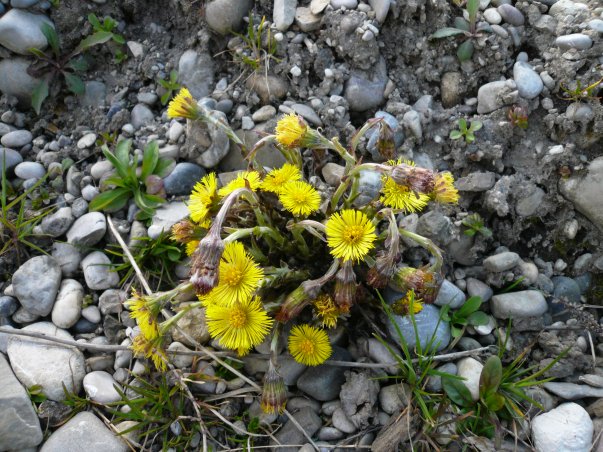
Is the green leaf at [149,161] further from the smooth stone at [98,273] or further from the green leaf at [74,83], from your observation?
the green leaf at [74,83]

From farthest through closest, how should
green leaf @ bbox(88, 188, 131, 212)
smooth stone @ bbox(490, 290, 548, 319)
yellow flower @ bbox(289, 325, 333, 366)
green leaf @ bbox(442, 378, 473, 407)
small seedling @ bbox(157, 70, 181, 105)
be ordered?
1. small seedling @ bbox(157, 70, 181, 105)
2. green leaf @ bbox(88, 188, 131, 212)
3. smooth stone @ bbox(490, 290, 548, 319)
4. green leaf @ bbox(442, 378, 473, 407)
5. yellow flower @ bbox(289, 325, 333, 366)

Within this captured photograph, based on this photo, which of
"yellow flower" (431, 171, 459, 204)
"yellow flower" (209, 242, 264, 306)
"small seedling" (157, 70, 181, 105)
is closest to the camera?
"yellow flower" (209, 242, 264, 306)

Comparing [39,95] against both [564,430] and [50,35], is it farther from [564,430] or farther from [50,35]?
[564,430]

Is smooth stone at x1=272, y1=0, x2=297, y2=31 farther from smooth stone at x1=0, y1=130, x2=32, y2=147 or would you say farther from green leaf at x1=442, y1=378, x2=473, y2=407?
green leaf at x1=442, y1=378, x2=473, y2=407

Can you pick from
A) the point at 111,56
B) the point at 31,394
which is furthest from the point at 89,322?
the point at 111,56

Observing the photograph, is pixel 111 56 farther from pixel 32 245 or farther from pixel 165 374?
pixel 165 374

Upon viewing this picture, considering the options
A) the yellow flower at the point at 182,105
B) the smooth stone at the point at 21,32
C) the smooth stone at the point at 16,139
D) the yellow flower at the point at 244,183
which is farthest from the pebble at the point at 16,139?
the yellow flower at the point at 244,183

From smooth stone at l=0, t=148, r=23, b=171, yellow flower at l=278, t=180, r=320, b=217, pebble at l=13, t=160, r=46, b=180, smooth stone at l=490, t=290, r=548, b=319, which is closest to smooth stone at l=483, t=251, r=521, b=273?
smooth stone at l=490, t=290, r=548, b=319
